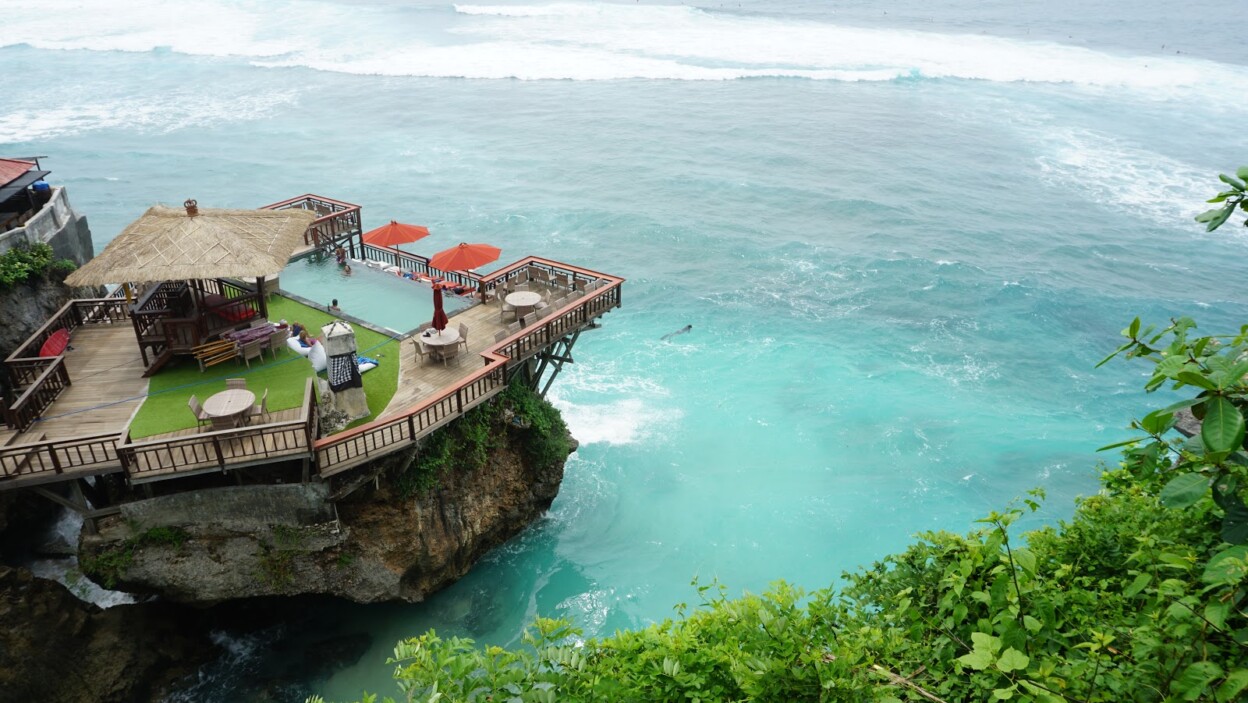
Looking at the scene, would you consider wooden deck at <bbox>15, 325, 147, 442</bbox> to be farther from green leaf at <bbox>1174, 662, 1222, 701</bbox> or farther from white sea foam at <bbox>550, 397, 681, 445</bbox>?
green leaf at <bbox>1174, 662, 1222, 701</bbox>

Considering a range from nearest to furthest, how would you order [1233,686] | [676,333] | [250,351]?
[1233,686]
[250,351]
[676,333]

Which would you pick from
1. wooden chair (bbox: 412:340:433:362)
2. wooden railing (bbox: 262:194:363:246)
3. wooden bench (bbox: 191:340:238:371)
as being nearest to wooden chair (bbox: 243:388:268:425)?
wooden bench (bbox: 191:340:238:371)

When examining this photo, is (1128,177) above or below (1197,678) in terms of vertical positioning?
below

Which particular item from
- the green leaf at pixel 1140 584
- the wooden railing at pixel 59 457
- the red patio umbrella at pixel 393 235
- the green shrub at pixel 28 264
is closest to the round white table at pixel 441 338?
the wooden railing at pixel 59 457

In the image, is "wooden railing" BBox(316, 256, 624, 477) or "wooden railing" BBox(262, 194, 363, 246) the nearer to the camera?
"wooden railing" BBox(316, 256, 624, 477)

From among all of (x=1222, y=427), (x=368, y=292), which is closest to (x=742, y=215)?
(x=368, y=292)

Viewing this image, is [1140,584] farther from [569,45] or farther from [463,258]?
[569,45]
